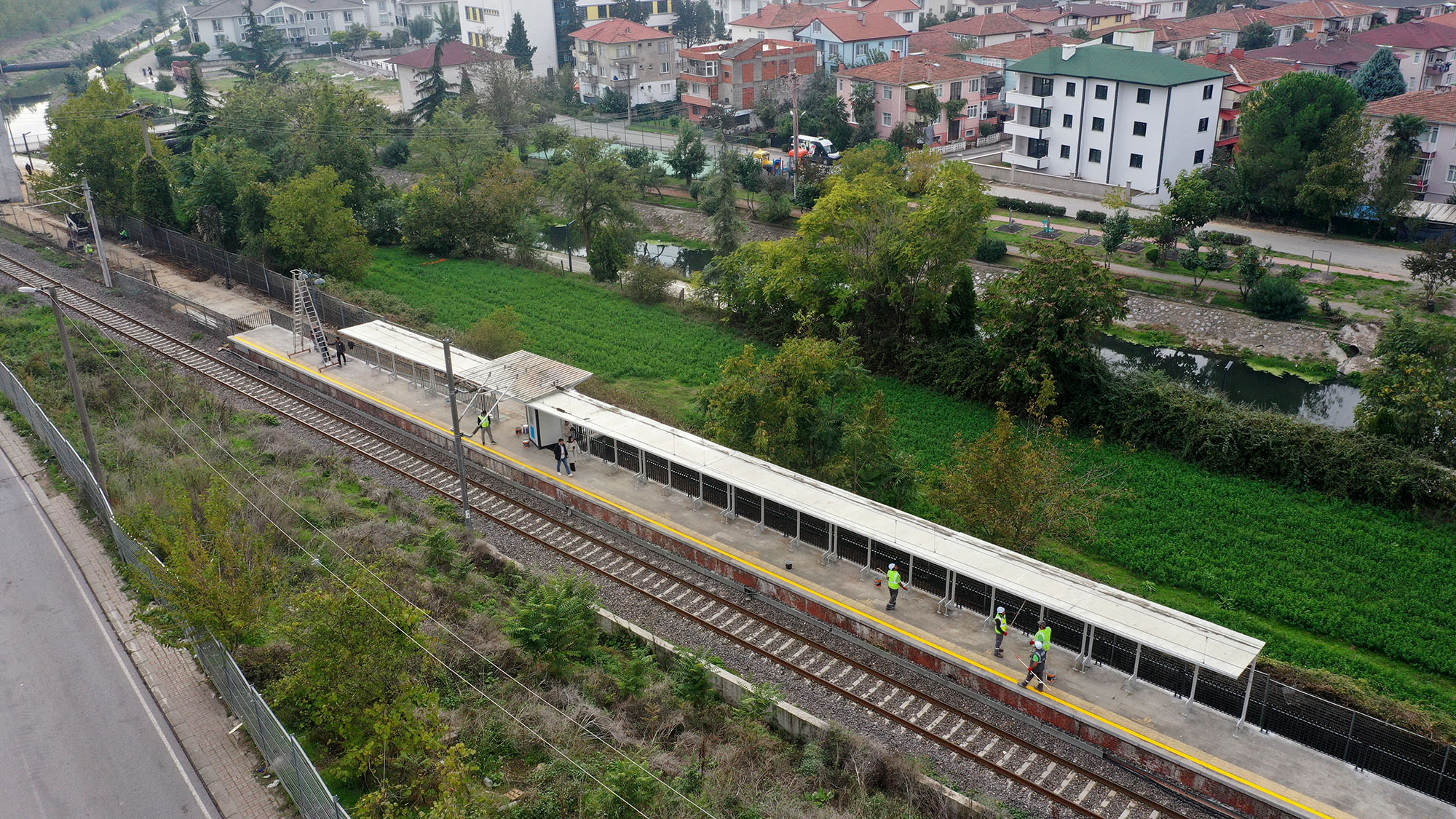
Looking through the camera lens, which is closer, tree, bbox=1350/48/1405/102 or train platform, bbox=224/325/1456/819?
train platform, bbox=224/325/1456/819

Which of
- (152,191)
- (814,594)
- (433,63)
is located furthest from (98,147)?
(814,594)

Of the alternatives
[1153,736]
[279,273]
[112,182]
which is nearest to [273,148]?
[112,182]

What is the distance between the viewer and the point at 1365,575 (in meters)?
26.9

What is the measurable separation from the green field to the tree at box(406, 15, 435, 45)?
100454 mm

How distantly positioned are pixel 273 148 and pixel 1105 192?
48.0 metres

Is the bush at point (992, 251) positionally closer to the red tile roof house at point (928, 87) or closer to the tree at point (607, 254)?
the tree at point (607, 254)

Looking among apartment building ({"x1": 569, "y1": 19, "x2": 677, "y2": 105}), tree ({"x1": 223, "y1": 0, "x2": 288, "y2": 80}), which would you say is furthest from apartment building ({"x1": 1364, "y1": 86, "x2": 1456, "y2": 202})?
tree ({"x1": 223, "y1": 0, "x2": 288, "y2": 80})

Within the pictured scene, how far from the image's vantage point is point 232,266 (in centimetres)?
4888

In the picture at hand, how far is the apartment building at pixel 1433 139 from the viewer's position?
55062 mm

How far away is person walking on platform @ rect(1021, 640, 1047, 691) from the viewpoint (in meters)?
21.5

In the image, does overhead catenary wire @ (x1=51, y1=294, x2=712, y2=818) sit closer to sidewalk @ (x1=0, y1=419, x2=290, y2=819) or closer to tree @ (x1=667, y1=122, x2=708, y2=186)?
sidewalk @ (x1=0, y1=419, x2=290, y2=819)

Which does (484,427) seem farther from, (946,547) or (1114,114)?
(1114,114)

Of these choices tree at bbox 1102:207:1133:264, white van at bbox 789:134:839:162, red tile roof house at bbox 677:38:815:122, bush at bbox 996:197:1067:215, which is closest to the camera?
tree at bbox 1102:207:1133:264

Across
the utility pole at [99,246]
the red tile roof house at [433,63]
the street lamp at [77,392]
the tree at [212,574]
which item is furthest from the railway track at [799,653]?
the red tile roof house at [433,63]
